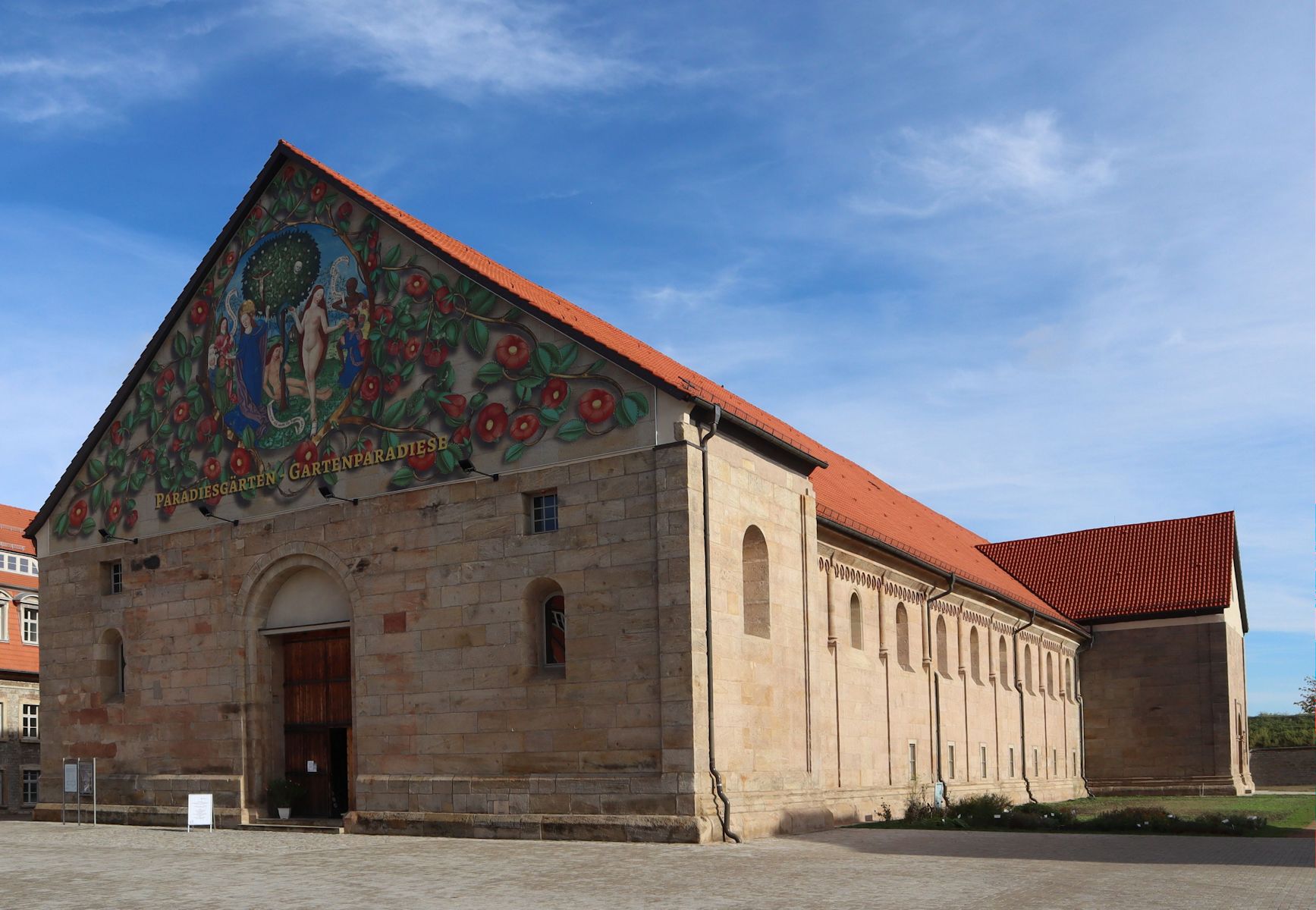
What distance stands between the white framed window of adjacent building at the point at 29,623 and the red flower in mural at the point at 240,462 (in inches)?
946

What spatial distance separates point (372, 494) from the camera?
26.7 metres

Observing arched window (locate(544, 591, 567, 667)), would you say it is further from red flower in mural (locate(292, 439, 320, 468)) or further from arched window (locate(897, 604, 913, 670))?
arched window (locate(897, 604, 913, 670))

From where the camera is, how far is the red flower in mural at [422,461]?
2591 cm

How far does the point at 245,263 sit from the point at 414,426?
7.27 m

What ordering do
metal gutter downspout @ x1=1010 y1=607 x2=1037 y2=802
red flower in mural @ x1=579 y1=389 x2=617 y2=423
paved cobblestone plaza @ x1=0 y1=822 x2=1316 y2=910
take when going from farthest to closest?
metal gutter downspout @ x1=1010 y1=607 x2=1037 y2=802 < red flower in mural @ x1=579 y1=389 x2=617 y2=423 < paved cobblestone plaza @ x1=0 y1=822 x2=1316 y2=910

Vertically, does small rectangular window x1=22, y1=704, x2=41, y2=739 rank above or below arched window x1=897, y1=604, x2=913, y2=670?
below

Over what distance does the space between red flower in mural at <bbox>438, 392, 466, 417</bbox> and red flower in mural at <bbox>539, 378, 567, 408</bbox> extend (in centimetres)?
186

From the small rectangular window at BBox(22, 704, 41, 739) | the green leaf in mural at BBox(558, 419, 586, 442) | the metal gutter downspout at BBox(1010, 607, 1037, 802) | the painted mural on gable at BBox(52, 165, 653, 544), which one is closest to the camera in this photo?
the green leaf in mural at BBox(558, 419, 586, 442)

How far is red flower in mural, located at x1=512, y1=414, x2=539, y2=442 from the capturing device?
80.6 feet

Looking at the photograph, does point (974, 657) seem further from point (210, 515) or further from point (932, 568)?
point (210, 515)

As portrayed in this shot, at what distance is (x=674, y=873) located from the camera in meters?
16.9

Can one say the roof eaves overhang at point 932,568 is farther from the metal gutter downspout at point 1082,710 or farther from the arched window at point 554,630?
the arched window at point 554,630

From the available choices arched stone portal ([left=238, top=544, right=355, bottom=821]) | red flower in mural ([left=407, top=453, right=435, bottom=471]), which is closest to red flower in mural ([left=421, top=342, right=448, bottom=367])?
red flower in mural ([left=407, top=453, right=435, bottom=471])

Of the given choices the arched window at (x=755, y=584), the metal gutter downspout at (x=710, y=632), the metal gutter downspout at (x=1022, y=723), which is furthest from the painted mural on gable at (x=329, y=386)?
the metal gutter downspout at (x=1022, y=723)
